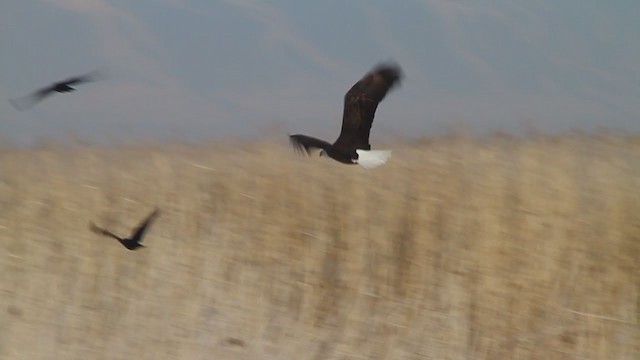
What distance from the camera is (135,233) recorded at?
788 cm

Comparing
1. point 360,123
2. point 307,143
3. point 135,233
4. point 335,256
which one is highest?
point 360,123

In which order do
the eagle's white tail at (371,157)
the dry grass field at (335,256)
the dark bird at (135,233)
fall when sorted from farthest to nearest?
the dark bird at (135,233), the dry grass field at (335,256), the eagle's white tail at (371,157)

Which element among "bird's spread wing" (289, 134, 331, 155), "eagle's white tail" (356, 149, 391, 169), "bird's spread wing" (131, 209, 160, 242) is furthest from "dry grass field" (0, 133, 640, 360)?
"bird's spread wing" (289, 134, 331, 155)

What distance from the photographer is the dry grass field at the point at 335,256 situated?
720cm

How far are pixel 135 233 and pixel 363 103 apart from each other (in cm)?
317

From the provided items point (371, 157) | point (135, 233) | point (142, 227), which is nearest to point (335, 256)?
point (142, 227)

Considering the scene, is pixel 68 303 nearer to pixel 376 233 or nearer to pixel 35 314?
pixel 35 314

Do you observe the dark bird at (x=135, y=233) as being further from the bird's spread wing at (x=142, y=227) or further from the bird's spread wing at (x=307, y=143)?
the bird's spread wing at (x=307, y=143)

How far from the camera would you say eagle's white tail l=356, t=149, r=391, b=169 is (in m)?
5.41

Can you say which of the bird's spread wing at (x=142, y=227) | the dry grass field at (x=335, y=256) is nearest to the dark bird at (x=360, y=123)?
the dry grass field at (x=335, y=256)

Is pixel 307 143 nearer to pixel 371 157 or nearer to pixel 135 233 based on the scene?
pixel 371 157

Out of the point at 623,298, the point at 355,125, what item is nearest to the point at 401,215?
the point at 623,298

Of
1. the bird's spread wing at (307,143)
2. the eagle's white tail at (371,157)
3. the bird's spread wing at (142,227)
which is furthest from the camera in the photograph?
the bird's spread wing at (142,227)

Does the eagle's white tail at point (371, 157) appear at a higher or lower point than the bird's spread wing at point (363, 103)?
lower
